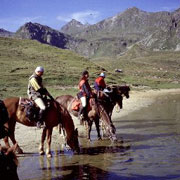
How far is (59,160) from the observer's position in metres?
9.02

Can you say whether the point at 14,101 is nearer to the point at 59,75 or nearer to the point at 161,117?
the point at 161,117

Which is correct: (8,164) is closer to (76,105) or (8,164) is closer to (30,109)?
(30,109)

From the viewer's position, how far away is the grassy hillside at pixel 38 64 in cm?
3002

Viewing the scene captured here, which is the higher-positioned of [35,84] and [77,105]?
[35,84]

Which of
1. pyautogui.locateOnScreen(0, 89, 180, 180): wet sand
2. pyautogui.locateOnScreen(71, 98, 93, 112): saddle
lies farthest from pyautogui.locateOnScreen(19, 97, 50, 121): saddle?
pyautogui.locateOnScreen(71, 98, 93, 112): saddle

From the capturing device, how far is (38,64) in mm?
45906

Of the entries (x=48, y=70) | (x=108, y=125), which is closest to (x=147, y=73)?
(x=48, y=70)

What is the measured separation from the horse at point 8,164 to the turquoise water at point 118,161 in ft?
10.6

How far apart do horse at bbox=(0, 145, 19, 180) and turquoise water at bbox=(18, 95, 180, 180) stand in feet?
10.6

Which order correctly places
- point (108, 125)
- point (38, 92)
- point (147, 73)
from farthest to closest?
point (147, 73) < point (108, 125) < point (38, 92)

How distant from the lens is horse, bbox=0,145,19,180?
4246 mm

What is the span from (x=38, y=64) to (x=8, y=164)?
139 ft

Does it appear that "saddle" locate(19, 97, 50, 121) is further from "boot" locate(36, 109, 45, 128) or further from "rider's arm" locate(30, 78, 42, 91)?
"rider's arm" locate(30, 78, 42, 91)

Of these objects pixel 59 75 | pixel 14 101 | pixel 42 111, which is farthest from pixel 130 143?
pixel 59 75
